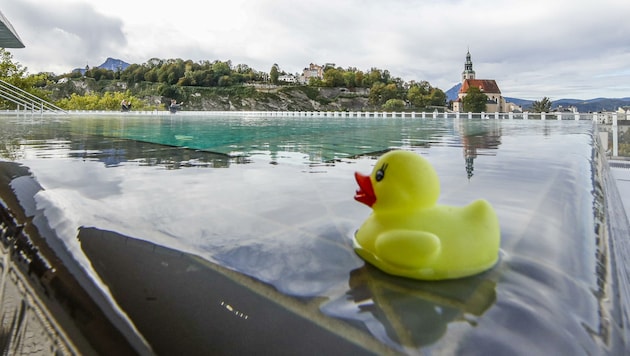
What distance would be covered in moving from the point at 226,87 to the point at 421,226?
76202mm

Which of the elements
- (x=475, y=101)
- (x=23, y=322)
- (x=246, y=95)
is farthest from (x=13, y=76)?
(x=475, y=101)

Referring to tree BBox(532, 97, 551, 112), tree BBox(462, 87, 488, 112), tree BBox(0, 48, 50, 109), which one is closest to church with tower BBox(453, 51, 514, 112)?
tree BBox(532, 97, 551, 112)

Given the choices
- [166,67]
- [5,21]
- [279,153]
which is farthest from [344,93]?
[279,153]

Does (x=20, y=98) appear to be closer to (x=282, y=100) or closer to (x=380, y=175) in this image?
(x=380, y=175)

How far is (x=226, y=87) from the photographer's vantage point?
73.5 metres

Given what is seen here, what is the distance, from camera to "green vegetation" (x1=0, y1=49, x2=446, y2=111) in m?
61.8

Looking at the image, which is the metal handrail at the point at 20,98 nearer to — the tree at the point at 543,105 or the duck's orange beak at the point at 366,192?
the duck's orange beak at the point at 366,192

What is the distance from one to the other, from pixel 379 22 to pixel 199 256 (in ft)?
124

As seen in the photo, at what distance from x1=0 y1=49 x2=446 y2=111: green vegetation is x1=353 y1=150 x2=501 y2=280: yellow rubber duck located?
57.2 metres

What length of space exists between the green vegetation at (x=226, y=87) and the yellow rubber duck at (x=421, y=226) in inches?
2251

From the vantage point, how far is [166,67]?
235 ft

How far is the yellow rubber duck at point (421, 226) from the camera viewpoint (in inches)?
47.4

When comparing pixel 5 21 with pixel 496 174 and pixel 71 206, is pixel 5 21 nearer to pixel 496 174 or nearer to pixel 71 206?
pixel 71 206

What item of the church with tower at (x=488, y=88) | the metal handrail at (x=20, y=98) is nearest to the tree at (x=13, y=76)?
the metal handrail at (x=20, y=98)
